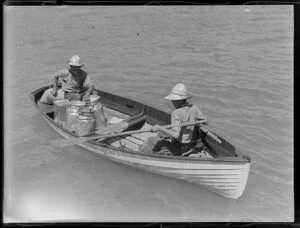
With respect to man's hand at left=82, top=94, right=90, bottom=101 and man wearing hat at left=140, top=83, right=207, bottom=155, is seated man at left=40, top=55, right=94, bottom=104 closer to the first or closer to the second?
man's hand at left=82, top=94, right=90, bottom=101

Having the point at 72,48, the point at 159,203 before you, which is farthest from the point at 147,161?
the point at 72,48

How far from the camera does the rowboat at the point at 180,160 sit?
5.58 m

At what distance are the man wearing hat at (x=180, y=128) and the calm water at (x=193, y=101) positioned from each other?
0.54 meters

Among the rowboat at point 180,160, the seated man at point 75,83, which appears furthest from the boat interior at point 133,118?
the seated man at point 75,83

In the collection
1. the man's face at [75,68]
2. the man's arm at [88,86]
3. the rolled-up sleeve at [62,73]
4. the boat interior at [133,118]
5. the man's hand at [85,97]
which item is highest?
the man's face at [75,68]

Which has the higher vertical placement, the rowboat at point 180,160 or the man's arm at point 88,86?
the man's arm at point 88,86

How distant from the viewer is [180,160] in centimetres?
570

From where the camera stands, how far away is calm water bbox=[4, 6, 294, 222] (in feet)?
19.7

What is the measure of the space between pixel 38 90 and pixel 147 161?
9.31 feet

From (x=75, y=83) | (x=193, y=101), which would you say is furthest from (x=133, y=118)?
(x=193, y=101)

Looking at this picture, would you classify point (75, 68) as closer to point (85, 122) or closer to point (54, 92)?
point (54, 92)

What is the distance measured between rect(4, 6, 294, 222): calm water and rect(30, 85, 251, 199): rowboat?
180 millimetres

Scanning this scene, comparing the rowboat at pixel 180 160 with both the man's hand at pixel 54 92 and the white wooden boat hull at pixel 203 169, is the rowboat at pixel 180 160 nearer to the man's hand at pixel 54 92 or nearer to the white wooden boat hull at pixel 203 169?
the white wooden boat hull at pixel 203 169

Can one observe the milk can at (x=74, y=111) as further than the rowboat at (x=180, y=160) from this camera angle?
Yes
